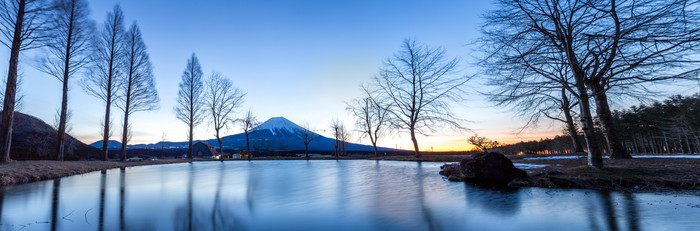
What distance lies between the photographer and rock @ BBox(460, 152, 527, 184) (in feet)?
18.9

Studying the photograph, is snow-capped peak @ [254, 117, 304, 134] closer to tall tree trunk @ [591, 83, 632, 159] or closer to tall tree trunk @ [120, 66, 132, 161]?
tall tree trunk @ [120, 66, 132, 161]

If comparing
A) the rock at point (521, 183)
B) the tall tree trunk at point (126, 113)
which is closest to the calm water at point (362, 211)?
the rock at point (521, 183)

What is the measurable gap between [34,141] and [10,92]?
25.4 metres

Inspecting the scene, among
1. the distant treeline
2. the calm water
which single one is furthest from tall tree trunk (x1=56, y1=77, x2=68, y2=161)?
the distant treeline

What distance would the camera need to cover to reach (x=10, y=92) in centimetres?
979

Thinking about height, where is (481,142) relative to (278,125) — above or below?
below

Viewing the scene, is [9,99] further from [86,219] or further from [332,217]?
[332,217]

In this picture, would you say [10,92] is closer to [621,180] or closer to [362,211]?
[362,211]

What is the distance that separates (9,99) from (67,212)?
A: 11022 mm

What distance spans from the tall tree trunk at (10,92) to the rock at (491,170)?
15094mm

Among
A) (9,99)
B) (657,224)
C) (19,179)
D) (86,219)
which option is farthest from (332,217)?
(9,99)

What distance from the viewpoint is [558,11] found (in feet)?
21.8

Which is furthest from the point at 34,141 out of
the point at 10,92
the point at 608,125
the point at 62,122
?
the point at 608,125

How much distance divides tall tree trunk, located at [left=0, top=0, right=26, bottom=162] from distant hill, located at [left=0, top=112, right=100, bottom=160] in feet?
70.1
